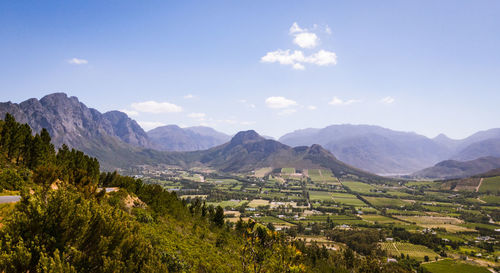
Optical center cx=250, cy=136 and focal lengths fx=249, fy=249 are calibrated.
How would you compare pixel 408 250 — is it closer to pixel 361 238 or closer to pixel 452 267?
pixel 452 267

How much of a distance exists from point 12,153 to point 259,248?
68.3 m

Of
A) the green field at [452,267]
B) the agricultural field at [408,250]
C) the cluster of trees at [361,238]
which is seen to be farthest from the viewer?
the agricultural field at [408,250]

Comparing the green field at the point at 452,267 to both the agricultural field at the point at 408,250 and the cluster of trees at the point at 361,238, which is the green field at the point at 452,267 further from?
the cluster of trees at the point at 361,238

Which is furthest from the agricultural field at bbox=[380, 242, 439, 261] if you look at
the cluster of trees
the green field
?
the green field

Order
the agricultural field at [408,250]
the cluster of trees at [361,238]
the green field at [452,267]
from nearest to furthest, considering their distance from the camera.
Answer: the green field at [452,267] < the cluster of trees at [361,238] < the agricultural field at [408,250]

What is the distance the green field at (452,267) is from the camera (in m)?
127

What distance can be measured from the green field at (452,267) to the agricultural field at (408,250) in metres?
8.70

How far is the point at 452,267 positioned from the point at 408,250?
2499 centimetres

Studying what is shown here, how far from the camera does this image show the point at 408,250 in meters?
155

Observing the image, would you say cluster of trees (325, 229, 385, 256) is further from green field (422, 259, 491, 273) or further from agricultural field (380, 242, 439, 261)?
green field (422, 259, 491, 273)

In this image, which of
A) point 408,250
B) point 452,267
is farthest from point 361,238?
point 452,267

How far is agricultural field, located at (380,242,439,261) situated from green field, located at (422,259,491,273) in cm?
870

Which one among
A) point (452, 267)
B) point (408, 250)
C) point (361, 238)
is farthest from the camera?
point (361, 238)

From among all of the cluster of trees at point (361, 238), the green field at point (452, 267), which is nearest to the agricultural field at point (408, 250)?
the cluster of trees at point (361, 238)
